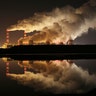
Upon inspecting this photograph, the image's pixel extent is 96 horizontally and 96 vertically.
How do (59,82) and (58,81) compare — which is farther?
(58,81)

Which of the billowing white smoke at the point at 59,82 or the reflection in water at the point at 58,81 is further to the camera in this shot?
the reflection in water at the point at 58,81

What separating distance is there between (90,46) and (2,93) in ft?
316

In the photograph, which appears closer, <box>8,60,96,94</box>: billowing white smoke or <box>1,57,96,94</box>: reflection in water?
<box>8,60,96,94</box>: billowing white smoke

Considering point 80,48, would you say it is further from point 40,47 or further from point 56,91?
point 56,91

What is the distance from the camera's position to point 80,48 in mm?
107250

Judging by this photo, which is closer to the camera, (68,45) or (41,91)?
(41,91)

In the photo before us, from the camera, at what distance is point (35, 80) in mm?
21594

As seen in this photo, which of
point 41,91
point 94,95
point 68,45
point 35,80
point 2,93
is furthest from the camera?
point 68,45

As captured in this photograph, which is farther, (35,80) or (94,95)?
(35,80)

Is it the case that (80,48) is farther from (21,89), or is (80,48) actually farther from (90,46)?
(21,89)

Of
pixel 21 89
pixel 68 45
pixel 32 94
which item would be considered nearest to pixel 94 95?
pixel 32 94

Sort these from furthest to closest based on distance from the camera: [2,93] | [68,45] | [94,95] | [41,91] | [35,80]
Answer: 1. [68,45]
2. [35,80]
3. [41,91]
4. [2,93]
5. [94,95]

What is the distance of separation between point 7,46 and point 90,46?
28153mm

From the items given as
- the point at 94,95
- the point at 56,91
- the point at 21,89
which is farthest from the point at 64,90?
the point at 94,95
